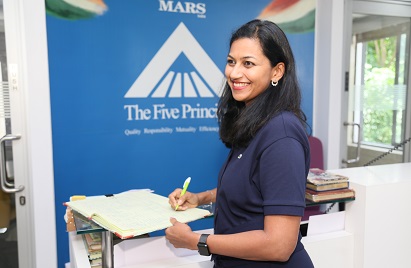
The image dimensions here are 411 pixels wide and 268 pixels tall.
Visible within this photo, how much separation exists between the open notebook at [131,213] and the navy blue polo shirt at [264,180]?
167 mm

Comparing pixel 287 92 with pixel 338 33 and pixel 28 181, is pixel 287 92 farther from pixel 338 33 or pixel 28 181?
pixel 338 33

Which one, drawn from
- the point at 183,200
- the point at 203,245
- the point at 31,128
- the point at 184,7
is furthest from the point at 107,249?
the point at 184,7

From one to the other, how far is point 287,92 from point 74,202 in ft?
2.86

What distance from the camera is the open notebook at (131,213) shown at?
1.14 meters

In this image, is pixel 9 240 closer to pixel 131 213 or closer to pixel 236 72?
pixel 131 213

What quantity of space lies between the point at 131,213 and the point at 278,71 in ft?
2.17

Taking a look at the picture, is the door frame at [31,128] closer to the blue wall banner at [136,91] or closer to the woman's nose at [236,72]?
the blue wall banner at [136,91]

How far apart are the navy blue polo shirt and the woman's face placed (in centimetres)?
12

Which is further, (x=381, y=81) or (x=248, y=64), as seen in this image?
(x=381, y=81)

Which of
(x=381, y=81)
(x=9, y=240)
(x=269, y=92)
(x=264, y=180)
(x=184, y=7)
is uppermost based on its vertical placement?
(x=184, y=7)

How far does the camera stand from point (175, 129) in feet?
9.55

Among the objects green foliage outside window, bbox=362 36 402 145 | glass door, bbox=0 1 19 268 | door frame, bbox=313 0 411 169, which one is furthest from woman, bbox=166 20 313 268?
green foliage outside window, bbox=362 36 402 145

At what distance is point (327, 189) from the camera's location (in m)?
1.60

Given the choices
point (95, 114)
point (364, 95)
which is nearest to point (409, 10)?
point (364, 95)
